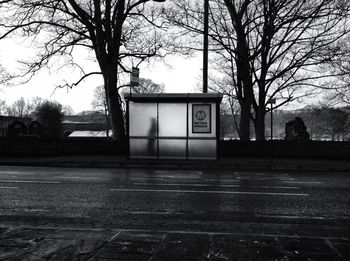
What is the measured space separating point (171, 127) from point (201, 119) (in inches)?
52.8

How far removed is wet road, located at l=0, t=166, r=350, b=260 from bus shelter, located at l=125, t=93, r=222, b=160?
191 inches

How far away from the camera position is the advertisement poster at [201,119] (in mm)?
18156

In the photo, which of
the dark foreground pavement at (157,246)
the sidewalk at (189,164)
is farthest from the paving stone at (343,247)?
the sidewalk at (189,164)

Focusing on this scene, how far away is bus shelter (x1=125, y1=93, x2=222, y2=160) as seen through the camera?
18172 millimetres

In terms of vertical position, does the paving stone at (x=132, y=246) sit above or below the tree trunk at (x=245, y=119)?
below

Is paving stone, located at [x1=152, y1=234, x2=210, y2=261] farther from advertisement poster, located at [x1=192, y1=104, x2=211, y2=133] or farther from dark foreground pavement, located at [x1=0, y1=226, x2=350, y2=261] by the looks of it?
advertisement poster, located at [x1=192, y1=104, x2=211, y2=133]

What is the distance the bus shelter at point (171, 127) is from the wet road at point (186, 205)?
15.9 feet

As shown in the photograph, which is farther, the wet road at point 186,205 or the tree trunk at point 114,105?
the tree trunk at point 114,105

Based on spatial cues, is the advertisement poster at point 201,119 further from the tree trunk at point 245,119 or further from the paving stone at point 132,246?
the paving stone at point 132,246

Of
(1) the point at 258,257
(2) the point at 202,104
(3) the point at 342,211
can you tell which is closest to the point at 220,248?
(1) the point at 258,257

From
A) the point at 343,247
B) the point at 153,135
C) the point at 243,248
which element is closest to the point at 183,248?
the point at 243,248

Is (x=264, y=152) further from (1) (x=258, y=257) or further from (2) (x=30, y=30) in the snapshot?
(1) (x=258, y=257)

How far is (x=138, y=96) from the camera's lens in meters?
18.2

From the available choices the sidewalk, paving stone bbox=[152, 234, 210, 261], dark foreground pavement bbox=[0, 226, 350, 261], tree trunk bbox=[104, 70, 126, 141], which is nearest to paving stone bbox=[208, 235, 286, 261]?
dark foreground pavement bbox=[0, 226, 350, 261]
